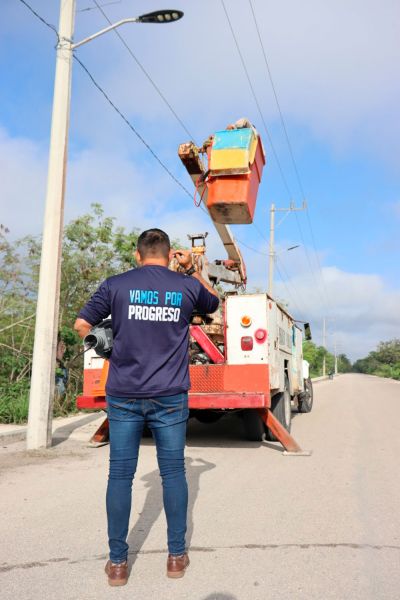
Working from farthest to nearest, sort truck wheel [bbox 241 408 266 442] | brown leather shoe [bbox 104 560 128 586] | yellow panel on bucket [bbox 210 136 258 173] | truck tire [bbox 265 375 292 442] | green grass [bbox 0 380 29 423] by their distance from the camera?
green grass [bbox 0 380 29 423]
truck tire [bbox 265 375 292 442]
truck wheel [bbox 241 408 266 442]
yellow panel on bucket [bbox 210 136 258 173]
brown leather shoe [bbox 104 560 128 586]

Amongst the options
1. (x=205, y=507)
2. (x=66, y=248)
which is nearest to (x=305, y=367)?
(x=66, y=248)

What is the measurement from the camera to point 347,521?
4254mm

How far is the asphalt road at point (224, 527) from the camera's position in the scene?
9.89 feet

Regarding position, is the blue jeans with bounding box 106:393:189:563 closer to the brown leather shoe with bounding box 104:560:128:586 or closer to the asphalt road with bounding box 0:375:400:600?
the brown leather shoe with bounding box 104:560:128:586

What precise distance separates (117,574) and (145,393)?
1.01m

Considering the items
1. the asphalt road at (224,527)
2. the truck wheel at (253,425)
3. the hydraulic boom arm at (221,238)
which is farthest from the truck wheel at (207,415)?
the hydraulic boom arm at (221,238)

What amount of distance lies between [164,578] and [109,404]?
Answer: 41.2 inches

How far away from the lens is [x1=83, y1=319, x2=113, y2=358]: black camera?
10.5 ft

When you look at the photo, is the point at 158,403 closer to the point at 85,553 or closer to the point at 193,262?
the point at 85,553

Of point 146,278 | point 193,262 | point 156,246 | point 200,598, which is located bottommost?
point 200,598

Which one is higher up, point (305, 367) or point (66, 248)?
point (66, 248)

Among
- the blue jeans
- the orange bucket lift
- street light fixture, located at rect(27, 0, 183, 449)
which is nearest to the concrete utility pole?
street light fixture, located at rect(27, 0, 183, 449)

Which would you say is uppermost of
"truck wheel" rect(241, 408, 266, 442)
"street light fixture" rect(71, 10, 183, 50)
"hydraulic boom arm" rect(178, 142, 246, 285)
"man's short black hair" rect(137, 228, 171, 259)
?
"street light fixture" rect(71, 10, 183, 50)

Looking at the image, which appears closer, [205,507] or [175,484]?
[175,484]
